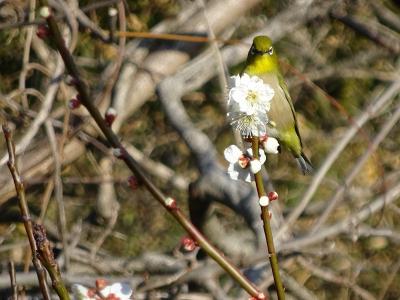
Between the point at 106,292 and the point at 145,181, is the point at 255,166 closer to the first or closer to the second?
the point at 145,181

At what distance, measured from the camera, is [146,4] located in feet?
14.3

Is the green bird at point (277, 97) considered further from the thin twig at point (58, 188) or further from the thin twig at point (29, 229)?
the thin twig at point (29, 229)

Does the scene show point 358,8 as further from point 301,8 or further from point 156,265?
point 156,265

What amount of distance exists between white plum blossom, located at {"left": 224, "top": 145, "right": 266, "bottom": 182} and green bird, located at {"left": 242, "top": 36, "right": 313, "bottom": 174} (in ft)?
3.30

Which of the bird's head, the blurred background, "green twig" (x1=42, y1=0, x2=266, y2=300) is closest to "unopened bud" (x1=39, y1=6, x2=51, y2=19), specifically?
"green twig" (x1=42, y1=0, x2=266, y2=300)

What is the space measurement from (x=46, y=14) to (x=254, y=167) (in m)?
0.37

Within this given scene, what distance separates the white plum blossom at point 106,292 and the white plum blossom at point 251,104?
1.02ft

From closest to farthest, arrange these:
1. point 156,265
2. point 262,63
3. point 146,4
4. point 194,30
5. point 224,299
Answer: point 262,63 → point 224,299 → point 156,265 → point 194,30 → point 146,4

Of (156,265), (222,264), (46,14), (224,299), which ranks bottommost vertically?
(222,264)

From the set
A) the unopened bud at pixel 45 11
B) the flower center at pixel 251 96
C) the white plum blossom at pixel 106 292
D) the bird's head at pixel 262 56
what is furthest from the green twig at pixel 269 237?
the bird's head at pixel 262 56

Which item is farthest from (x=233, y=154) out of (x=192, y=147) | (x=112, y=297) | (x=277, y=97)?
(x=192, y=147)

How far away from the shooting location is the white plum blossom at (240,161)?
3.90ft

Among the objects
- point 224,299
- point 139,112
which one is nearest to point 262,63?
point 224,299

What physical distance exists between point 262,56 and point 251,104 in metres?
1.20
